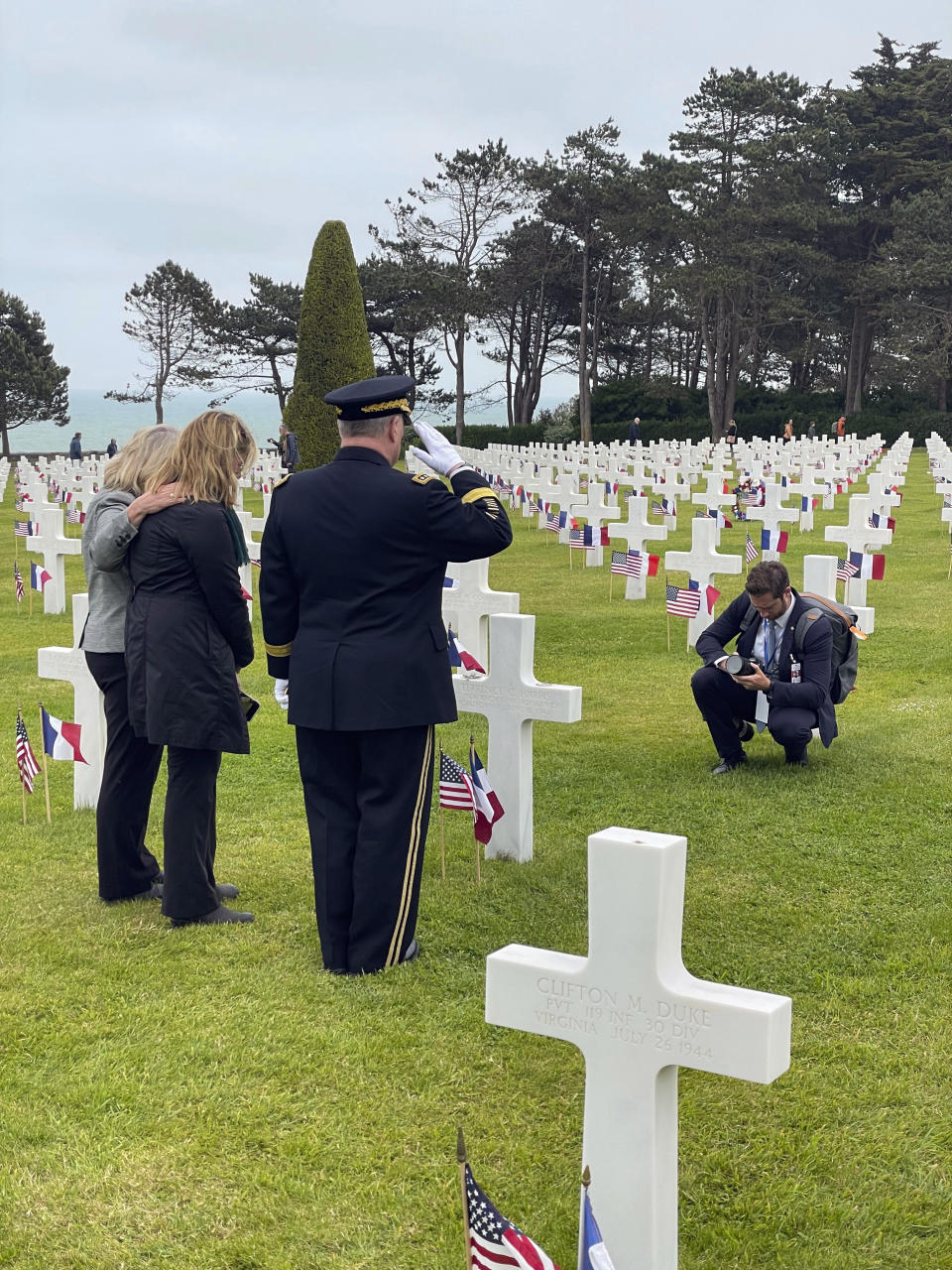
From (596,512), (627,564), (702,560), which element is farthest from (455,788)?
(596,512)

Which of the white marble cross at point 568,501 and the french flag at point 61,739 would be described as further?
the white marble cross at point 568,501

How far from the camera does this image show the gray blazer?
4.64 meters

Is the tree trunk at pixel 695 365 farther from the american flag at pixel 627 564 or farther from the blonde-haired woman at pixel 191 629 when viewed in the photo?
the blonde-haired woman at pixel 191 629

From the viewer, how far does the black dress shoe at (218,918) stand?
185 inches

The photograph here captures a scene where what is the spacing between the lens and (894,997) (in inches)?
158

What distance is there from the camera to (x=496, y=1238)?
6.71 feet

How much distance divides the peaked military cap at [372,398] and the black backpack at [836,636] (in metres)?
2.88

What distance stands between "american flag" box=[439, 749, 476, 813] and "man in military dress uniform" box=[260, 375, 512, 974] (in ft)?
2.37

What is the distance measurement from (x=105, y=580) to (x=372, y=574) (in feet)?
4.10

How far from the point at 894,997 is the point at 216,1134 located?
200 cm

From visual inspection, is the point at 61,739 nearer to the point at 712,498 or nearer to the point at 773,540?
the point at 773,540

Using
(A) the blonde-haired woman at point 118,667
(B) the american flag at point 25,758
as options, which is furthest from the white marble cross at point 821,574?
(B) the american flag at point 25,758

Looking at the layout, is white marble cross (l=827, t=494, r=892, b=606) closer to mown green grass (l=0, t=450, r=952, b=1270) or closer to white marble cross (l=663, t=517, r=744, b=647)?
white marble cross (l=663, t=517, r=744, b=647)

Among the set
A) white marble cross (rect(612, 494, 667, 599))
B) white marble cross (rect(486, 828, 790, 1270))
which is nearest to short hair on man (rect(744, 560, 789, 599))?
white marble cross (rect(486, 828, 790, 1270))
